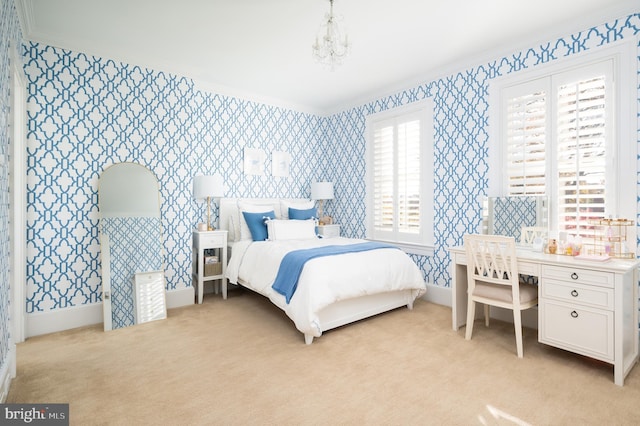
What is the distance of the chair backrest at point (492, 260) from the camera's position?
2.66 m

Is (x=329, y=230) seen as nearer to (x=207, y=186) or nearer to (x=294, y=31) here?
(x=207, y=186)

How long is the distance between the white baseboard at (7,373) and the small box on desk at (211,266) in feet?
6.85

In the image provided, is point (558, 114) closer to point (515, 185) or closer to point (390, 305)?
point (515, 185)

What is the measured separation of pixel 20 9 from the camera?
273cm

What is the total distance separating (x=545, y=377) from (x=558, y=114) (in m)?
2.31

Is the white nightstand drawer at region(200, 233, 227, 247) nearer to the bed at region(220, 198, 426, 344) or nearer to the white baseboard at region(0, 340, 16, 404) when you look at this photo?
the bed at region(220, 198, 426, 344)

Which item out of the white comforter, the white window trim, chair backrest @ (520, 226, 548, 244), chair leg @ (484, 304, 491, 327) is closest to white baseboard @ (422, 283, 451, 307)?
the white comforter

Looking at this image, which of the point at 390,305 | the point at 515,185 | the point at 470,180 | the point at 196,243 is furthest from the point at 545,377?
the point at 196,243

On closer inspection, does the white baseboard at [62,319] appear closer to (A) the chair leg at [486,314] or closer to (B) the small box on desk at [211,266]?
(B) the small box on desk at [211,266]

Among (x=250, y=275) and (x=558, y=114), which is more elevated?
(x=558, y=114)

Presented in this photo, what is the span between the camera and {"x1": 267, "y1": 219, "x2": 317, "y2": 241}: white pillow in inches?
167

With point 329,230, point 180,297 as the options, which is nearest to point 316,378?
point 180,297

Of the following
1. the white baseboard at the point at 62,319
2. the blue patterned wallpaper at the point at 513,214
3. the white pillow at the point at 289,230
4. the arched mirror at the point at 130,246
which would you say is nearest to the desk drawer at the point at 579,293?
the blue patterned wallpaper at the point at 513,214

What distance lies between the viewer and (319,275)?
9.59 ft
